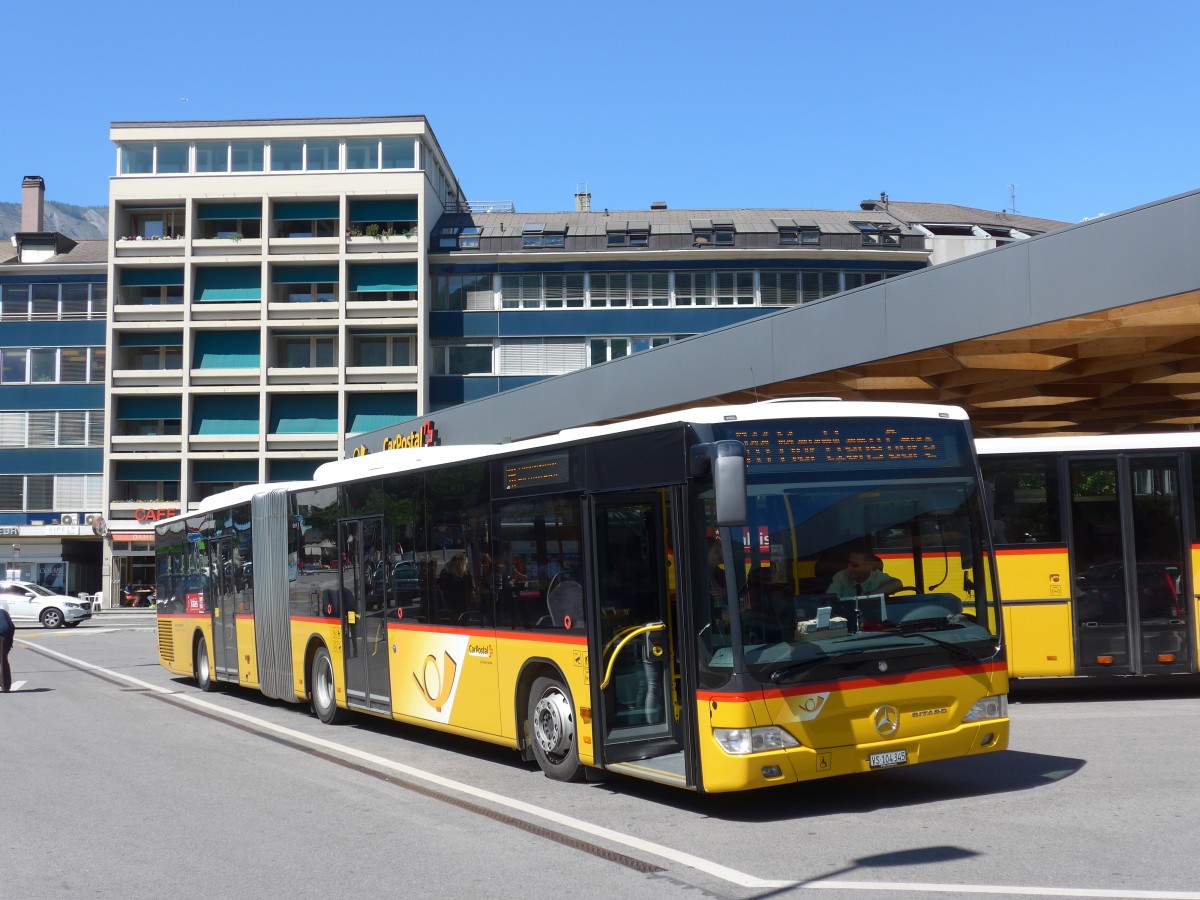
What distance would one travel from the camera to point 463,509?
1177 cm

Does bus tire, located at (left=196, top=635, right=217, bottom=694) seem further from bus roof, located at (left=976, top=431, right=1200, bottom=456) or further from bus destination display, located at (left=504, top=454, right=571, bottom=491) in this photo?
bus roof, located at (left=976, top=431, right=1200, bottom=456)

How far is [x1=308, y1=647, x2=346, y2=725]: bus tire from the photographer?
15305 mm

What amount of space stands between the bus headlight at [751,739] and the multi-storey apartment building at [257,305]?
52580mm

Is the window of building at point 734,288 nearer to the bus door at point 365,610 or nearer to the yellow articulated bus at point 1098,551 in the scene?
the yellow articulated bus at point 1098,551

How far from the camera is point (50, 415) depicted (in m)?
61.8

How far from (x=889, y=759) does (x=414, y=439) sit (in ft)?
97.0

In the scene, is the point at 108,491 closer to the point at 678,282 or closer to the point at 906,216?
the point at 678,282

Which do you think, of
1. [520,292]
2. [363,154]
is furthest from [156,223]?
[520,292]

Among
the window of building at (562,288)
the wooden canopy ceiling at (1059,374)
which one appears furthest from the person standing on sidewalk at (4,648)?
the window of building at (562,288)

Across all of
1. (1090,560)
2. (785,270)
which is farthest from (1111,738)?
(785,270)

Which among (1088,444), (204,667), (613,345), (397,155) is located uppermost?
(397,155)

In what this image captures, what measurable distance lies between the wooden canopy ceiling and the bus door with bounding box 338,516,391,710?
445cm

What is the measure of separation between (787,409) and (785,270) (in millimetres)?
51547

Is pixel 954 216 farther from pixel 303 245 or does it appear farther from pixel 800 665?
pixel 800 665
